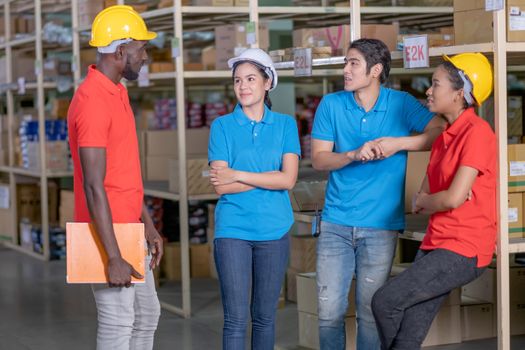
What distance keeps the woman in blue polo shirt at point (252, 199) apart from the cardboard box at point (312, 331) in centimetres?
115

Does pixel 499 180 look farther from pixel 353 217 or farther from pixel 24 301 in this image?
pixel 24 301

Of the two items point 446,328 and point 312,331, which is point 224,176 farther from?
point 446,328

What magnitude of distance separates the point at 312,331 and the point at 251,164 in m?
1.59

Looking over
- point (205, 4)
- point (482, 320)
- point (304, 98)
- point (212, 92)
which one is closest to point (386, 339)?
point (482, 320)

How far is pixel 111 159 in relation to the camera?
3291mm

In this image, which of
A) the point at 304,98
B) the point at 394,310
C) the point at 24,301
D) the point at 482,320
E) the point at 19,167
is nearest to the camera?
the point at 394,310

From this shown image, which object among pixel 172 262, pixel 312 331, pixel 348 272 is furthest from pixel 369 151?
pixel 172 262

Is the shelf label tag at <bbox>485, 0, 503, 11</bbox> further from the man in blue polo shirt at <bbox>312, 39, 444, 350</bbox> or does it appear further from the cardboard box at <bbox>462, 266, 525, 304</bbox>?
the cardboard box at <bbox>462, 266, 525, 304</bbox>

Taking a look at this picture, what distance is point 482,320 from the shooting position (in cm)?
542

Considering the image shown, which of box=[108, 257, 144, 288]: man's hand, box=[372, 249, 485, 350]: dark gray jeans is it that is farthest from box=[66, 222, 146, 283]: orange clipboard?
box=[372, 249, 485, 350]: dark gray jeans

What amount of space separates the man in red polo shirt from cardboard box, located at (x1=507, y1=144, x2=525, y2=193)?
1.54 m

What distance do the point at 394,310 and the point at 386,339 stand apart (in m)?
0.14

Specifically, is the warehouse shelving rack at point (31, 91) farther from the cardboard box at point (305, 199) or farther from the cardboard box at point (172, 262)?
the cardboard box at point (305, 199)

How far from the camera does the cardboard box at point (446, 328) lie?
522 cm
